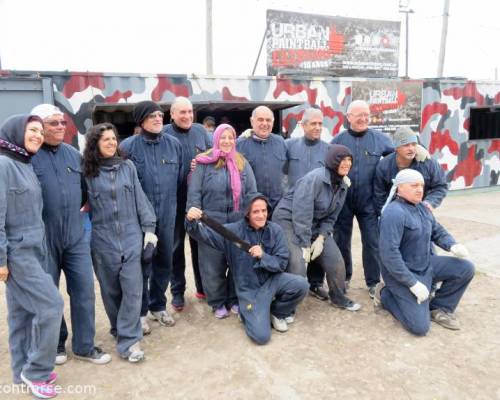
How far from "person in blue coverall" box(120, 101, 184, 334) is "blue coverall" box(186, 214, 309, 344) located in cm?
23

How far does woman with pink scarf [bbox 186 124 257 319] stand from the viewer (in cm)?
374

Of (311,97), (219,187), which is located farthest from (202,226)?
(311,97)

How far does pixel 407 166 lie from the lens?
4176 millimetres

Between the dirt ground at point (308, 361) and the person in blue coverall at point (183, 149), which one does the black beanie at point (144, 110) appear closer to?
the person in blue coverall at point (183, 149)

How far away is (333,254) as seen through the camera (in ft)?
13.4

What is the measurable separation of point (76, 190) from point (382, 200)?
2.79 meters

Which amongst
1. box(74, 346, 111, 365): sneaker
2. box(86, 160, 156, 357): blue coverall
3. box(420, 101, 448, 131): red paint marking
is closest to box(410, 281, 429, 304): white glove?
box(86, 160, 156, 357): blue coverall

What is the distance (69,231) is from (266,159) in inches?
75.6

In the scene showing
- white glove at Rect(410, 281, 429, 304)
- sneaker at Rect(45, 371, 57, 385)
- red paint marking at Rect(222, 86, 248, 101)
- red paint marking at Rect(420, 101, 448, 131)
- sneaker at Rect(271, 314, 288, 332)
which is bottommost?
sneaker at Rect(271, 314, 288, 332)

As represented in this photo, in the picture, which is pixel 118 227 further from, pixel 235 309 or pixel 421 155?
pixel 421 155

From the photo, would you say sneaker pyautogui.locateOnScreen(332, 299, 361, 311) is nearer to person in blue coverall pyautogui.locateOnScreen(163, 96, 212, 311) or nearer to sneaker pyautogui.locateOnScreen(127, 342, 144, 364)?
person in blue coverall pyautogui.locateOnScreen(163, 96, 212, 311)

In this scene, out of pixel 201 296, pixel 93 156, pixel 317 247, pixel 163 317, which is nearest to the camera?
pixel 93 156

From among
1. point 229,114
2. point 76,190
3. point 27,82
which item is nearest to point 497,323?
point 76,190

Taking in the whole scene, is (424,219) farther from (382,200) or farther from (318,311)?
(318,311)
